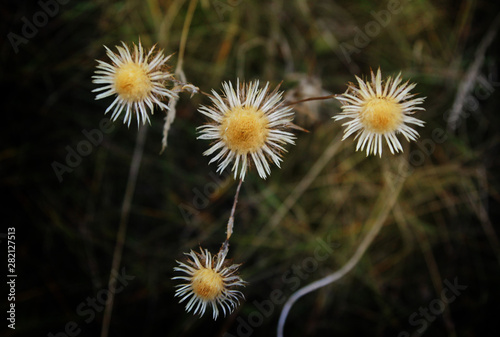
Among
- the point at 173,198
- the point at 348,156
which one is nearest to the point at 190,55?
the point at 173,198

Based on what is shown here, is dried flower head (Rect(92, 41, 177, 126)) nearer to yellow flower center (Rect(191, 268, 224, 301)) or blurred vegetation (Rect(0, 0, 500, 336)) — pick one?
yellow flower center (Rect(191, 268, 224, 301))

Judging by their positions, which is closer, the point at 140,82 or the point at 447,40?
the point at 140,82

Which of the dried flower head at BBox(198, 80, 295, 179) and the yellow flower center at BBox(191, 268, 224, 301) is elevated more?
the dried flower head at BBox(198, 80, 295, 179)

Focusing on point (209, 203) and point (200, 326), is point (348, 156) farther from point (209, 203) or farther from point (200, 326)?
point (200, 326)

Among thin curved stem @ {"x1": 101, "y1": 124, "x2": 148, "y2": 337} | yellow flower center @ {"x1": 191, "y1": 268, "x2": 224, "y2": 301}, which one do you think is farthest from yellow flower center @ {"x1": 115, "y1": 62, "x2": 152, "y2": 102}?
thin curved stem @ {"x1": 101, "y1": 124, "x2": 148, "y2": 337}

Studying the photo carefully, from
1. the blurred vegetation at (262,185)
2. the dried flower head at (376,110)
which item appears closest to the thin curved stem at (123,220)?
the blurred vegetation at (262,185)

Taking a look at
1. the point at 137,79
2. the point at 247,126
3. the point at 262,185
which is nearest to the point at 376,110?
the point at 247,126

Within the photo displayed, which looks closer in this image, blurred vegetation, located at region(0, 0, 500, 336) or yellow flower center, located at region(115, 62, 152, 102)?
yellow flower center, located at region(115, 62, 152, 102)
